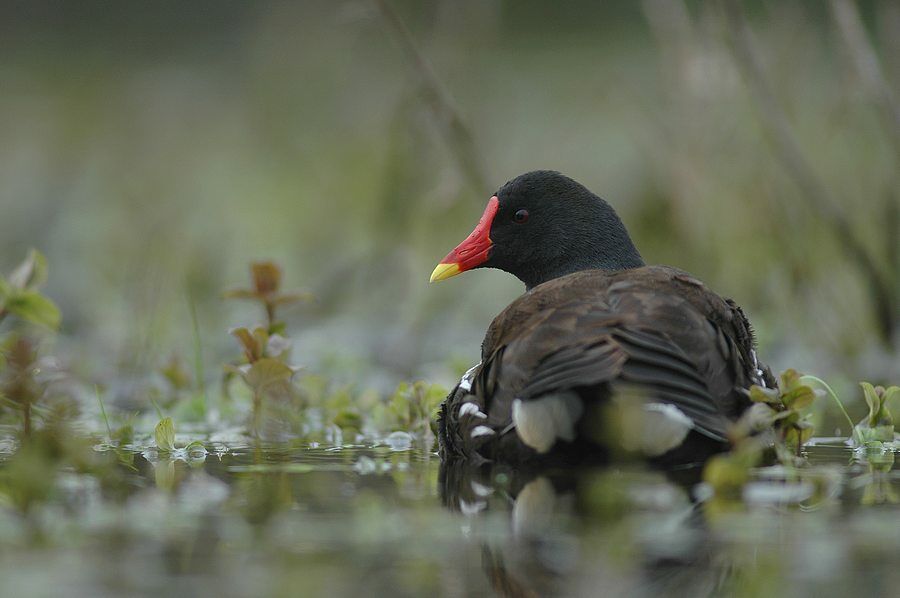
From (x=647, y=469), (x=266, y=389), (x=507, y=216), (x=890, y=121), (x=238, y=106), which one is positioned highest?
(x=238, y=106)

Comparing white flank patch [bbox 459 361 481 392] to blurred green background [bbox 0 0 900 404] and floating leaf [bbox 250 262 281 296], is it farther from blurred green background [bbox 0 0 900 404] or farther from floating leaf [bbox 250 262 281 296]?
blurred green background [bbox 0 0 900 404]

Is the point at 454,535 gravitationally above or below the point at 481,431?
below

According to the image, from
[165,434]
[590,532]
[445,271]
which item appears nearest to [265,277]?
[445,271]

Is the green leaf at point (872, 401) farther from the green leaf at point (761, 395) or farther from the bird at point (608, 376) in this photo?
the green leaf at point (761, 395)

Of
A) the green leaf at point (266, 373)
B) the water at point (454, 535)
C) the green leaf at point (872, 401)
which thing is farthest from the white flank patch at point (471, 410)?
the green leaf at point (872, 401)

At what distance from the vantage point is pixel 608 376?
9.39 feet

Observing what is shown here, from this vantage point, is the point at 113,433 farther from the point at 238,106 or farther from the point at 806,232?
the point at 238,106

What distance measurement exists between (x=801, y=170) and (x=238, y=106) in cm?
926

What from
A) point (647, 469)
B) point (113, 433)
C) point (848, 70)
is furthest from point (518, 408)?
point (848, 70)

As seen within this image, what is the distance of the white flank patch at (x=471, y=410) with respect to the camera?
343 centimetres

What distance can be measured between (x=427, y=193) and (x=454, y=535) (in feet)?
14.0

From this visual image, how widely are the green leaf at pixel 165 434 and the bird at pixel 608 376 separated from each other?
29.6 inches

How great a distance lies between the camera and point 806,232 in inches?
253

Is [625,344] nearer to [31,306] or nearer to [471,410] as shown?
[471,410]
